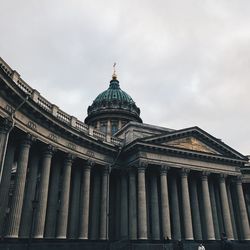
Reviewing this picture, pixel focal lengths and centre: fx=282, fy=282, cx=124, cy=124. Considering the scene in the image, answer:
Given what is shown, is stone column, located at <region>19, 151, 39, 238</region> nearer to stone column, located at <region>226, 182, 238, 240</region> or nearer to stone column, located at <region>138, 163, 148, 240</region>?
stone column, located at <region>138, 163, 148, 240</region>

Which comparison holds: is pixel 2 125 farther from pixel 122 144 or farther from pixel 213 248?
pixel 213 248

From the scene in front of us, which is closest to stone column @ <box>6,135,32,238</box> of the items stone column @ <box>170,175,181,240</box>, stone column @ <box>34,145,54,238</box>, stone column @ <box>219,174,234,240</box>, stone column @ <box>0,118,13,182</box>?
stone column @ <box>34,145,54,238</box>

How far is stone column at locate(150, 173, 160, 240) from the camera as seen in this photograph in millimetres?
33188

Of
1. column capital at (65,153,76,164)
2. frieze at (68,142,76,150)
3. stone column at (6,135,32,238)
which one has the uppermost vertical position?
frieze at (68,142,76,150)

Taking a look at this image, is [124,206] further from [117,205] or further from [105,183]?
[105,183]

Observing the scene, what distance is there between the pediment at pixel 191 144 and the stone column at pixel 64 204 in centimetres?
1346

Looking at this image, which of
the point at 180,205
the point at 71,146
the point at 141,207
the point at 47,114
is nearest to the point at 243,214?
the point at 180,205

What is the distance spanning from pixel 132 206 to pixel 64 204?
28.9 feet

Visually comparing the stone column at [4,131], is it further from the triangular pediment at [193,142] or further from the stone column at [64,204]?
the triangular pediment at [193,142]

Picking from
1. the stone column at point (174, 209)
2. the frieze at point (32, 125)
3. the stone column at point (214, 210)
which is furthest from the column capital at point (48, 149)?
the stone column at point (214, 210)

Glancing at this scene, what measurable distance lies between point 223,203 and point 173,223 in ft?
26.8

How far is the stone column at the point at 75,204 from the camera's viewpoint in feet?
97.9

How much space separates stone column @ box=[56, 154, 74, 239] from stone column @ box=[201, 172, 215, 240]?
1874 cm

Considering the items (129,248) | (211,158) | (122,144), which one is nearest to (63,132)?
(122,144)
